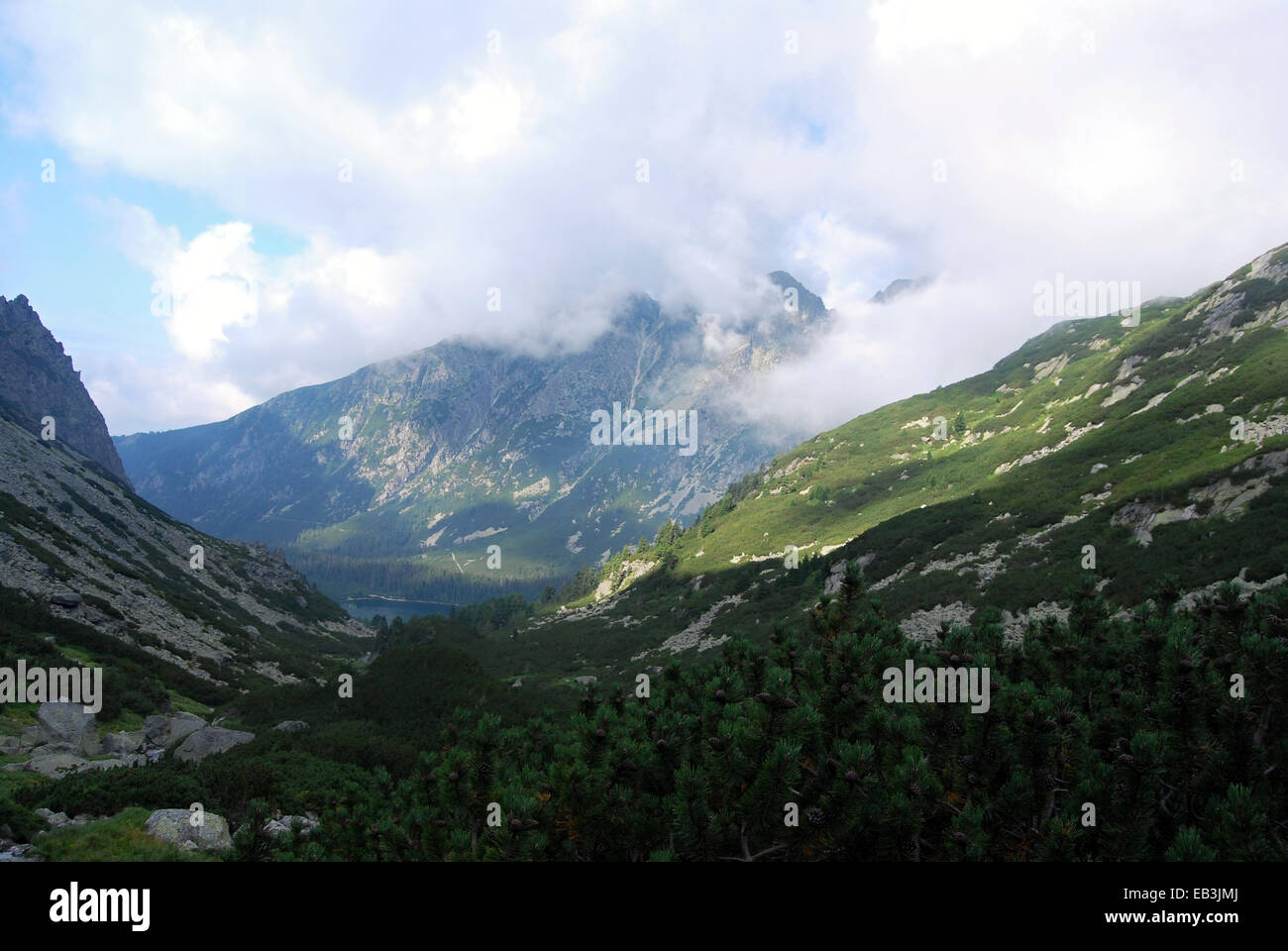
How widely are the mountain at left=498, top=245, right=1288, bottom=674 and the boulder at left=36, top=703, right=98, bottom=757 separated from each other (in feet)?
101

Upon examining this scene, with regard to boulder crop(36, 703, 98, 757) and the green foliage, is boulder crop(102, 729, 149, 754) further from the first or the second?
the green foliage

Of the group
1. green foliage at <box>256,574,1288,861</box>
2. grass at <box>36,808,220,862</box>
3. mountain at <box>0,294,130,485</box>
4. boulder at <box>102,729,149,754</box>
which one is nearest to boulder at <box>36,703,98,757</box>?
boulder at <box>102,729,149,754</box>

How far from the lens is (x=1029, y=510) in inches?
2591

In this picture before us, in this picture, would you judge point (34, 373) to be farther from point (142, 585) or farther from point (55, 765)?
point (55, 765)

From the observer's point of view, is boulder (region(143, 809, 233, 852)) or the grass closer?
the grass

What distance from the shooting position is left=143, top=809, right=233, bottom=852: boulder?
45.3ft

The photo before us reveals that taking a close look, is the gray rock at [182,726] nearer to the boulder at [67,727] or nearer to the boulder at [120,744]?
the boulder at [120,744]

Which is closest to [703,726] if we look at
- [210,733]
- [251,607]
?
[210,733]

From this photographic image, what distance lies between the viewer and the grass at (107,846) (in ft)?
39.8

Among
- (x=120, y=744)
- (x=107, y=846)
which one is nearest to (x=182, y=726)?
(x=120, y=744)

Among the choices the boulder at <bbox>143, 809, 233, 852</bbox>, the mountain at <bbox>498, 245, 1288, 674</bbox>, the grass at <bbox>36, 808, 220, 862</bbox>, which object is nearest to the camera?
the grass at <bbox>36, 808, 220, 862</bbox>

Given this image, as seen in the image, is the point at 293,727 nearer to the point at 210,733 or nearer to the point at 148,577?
the point at 210,733
